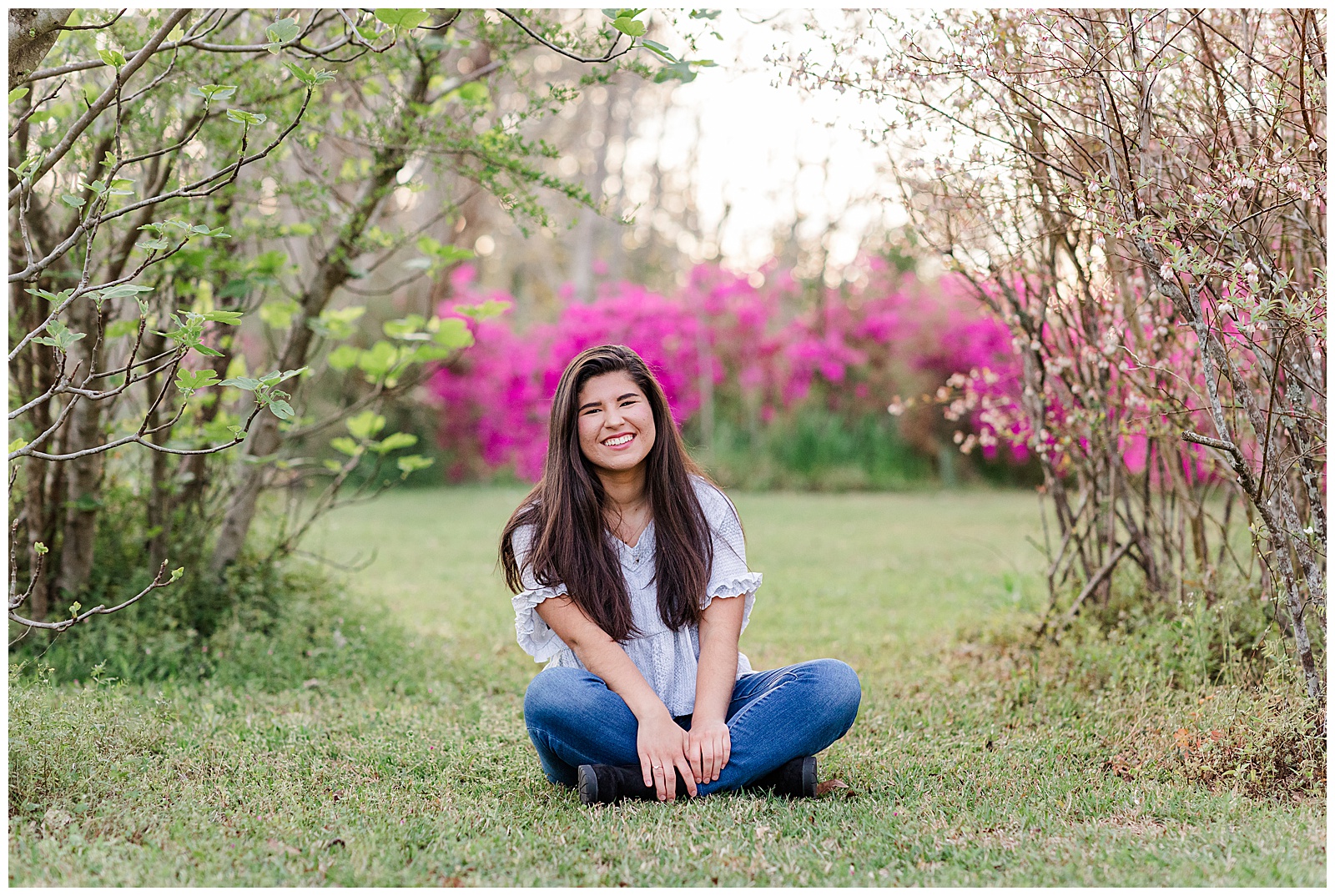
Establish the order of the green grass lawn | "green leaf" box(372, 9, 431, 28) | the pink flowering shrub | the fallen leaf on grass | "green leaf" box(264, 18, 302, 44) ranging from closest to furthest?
1. the green grass lawn
2. "green leaf" box(264, 18, 302, 44)
3. "green leaf" box(372, 9, 431, 28)
4. the fallen leaf on grass
5. the pink flowering shrub

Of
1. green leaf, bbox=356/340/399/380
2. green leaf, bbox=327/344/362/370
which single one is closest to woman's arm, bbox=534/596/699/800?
green leaf, bbox=356/340/399/380

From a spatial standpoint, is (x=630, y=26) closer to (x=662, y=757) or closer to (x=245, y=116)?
(x=245, y=116)

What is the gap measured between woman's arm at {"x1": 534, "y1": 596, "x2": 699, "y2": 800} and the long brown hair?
0.04 metres

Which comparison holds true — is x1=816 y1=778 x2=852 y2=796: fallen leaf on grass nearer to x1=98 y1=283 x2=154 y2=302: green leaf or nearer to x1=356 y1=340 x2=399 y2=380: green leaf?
x1=98 y1=283 x2=154 y2=302: green leaf

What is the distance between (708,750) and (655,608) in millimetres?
364

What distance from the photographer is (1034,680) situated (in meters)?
3.13

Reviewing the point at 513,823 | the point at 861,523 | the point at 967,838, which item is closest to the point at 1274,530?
the point at 967,838

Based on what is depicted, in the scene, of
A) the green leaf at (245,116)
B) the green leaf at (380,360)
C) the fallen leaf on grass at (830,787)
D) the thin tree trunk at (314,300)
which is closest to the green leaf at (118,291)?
the green leaf at (245,116)

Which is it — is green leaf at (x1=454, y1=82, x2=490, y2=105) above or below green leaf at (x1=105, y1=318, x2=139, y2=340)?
above

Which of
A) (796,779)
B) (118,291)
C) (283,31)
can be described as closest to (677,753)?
(796,779)

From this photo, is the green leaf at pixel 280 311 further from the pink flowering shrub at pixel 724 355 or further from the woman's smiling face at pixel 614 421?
the pink flowering shrub at pixel 724 355

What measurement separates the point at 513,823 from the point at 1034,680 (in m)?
1.69

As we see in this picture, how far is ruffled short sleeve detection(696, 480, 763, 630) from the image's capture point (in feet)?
7.88

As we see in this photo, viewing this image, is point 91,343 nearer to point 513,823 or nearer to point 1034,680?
point 513,823
